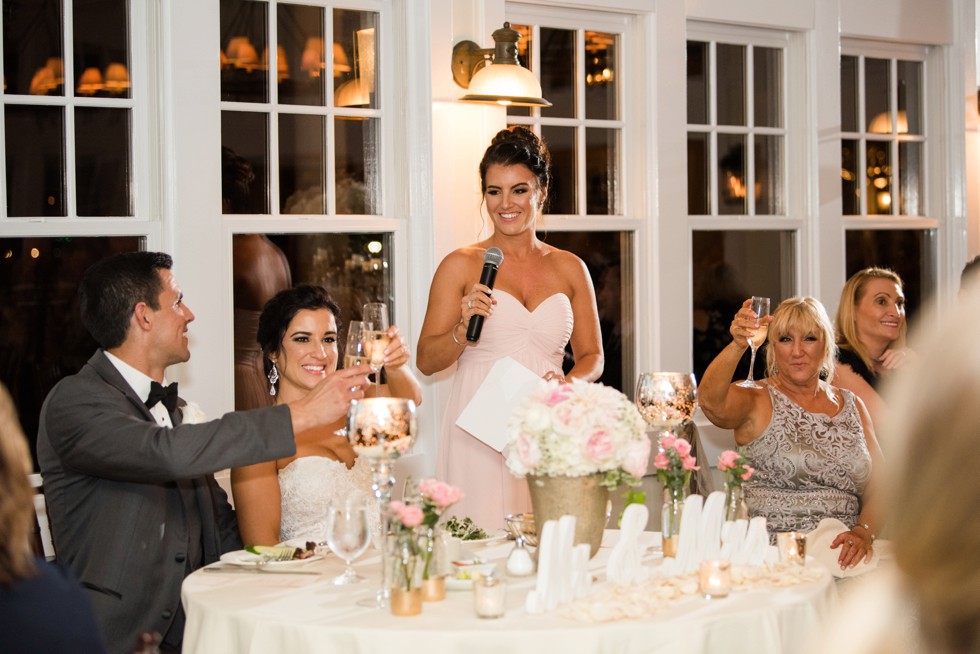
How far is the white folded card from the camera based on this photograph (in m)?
3.66

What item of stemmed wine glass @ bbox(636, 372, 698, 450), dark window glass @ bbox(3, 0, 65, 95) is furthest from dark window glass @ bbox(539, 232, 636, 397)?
stemmed wine glass @ bbox(636, 372, 698, 450)

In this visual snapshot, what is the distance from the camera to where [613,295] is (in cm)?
494

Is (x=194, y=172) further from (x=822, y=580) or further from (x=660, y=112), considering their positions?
(x=822, y=580)

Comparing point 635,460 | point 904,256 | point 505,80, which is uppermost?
point 505,80

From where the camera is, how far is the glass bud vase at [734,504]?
2.49 m

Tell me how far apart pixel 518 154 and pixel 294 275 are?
37.6 inches

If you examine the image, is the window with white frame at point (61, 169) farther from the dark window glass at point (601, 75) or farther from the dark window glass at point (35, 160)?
the dark window glass at point (601, 75)

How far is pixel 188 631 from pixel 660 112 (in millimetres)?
3234

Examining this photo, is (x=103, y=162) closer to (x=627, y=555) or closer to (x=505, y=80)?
(x=505, y=80)

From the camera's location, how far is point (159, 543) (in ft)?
8.98

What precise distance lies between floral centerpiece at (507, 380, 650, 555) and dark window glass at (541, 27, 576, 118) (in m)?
2.56

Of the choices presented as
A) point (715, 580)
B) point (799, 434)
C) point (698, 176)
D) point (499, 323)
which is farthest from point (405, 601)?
point (698, 176)

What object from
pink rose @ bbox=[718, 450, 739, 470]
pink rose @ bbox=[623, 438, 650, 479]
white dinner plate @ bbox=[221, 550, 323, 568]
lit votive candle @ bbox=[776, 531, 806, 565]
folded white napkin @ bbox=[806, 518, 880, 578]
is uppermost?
pink rose @ bbox=[623, 438, 650, 479]

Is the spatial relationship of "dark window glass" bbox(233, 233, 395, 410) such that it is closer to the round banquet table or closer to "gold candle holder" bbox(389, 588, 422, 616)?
the round banquet table
